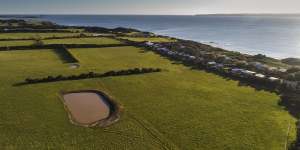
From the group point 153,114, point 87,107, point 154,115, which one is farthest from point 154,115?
point 87,107

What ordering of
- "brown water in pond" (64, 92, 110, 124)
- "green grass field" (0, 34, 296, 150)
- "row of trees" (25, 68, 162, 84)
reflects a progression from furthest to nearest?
"row of trees" (25, 68, 162, 84) → "brown water in pond" (64, 92, 110, 124) → "green grass field" (0, 34, 296, 150)

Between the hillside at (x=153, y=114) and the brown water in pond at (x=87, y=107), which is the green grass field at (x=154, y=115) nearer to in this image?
the hillside at (x=153, y=114)

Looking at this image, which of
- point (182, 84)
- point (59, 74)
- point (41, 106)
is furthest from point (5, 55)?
point (182, 84)

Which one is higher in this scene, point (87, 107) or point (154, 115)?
point (154, 115)

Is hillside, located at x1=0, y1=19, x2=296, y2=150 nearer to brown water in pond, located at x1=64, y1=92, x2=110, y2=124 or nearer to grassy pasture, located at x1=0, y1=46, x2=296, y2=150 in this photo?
grassy pasture, located at x1=0, y1=46, x2=296, y2=150

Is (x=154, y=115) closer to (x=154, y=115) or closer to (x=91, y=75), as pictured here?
(x=154, y=115)

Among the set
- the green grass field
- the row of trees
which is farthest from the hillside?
the row of trees
